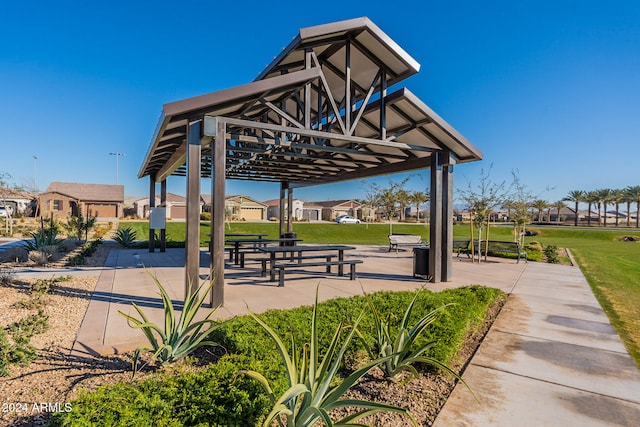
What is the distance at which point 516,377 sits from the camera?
3363mm

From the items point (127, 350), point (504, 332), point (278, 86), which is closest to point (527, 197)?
point (504, 332)

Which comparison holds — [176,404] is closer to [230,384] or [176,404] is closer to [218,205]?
[230,384]

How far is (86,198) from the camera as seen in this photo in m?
46.2

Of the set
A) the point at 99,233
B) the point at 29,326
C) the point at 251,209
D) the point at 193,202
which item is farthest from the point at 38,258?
the point at 251,209

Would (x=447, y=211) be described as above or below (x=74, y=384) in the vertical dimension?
above

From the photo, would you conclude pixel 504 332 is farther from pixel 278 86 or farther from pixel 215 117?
pixel 215 117

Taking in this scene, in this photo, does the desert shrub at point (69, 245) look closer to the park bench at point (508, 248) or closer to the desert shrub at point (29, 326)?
the desert shrub at point (29, 326)

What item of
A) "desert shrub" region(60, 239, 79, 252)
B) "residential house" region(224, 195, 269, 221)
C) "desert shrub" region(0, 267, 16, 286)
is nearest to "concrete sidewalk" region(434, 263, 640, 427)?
"desert shrub" region(0, 267, 16, 286)

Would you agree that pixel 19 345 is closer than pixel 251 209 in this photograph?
Yes

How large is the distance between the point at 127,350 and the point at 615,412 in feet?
14.9

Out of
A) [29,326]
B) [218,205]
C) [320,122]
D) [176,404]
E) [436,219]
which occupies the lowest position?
[29,326]

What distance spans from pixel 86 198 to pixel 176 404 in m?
53.2

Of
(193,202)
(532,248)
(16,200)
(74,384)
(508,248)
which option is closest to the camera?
(74,384)

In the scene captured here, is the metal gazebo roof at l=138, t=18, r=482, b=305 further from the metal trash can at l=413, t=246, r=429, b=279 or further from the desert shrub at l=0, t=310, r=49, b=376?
the desert shrub at l=0, t=310, r=49, b=376
